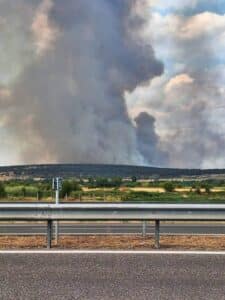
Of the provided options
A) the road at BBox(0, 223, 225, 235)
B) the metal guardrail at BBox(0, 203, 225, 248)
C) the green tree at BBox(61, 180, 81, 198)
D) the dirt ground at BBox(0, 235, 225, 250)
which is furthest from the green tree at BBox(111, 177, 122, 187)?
the metal guardrail at BBox(0, 203, 225, 248)

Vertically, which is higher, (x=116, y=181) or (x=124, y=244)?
(x=116, y=181)

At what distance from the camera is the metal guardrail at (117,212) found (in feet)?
31.0

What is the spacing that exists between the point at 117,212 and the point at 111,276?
2.66 m

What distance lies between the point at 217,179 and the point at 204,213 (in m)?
76.2

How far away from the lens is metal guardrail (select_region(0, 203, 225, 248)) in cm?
946

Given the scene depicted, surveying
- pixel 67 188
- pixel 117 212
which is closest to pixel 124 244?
pixel 117 212

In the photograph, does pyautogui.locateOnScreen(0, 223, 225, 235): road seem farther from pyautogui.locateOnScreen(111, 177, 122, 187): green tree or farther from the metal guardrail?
pyautogui.locateOnScreen(111, 177, 122, 187): green tree

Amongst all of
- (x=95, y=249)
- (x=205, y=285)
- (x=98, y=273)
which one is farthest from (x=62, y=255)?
(x=205, y=285)

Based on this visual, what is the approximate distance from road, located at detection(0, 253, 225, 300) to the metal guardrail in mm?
1180

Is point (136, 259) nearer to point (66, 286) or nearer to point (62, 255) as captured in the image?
point (62, 255)

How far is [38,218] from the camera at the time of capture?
9.47 metres

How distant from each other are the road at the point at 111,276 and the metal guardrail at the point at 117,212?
1180mm

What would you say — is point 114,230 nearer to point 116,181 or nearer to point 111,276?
point 111,276

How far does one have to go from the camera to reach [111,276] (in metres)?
6.95
